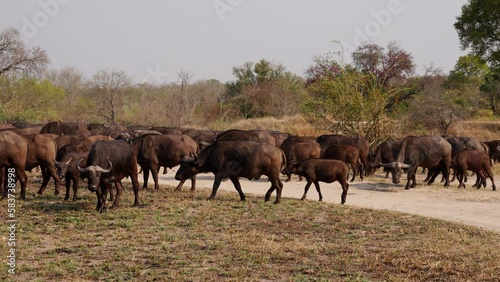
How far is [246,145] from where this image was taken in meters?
13.7

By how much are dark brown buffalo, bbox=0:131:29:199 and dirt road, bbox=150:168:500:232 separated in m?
5.22

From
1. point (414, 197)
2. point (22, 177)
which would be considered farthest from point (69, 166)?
point (414, 197)

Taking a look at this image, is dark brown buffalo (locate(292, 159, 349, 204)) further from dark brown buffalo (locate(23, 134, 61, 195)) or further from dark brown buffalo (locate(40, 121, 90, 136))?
dark brown buffalo (locate(40, 121, 90, 136))

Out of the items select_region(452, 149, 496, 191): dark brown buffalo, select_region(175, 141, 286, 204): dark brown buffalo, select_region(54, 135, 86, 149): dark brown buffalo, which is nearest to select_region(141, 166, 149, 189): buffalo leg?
select_region(54, 135, 86, 149): dark brown buffalo

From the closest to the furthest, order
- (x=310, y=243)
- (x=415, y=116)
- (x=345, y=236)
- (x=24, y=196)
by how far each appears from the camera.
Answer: (x=310, y=243) → (x=345, y=236) → (x=24, y=196) → (x=415, y=116)

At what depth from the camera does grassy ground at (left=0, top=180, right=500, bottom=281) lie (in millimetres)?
7551

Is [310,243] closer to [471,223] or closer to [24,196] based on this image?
[471,223]

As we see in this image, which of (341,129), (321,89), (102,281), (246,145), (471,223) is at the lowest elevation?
(102,281)

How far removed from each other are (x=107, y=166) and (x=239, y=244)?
423 cm

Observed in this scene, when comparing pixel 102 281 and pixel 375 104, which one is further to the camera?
pixel 375 104

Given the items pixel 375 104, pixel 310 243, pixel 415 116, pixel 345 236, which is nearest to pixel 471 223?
pixel 345 236

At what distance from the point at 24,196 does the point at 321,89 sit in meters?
17.0

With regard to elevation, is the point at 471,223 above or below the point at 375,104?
below

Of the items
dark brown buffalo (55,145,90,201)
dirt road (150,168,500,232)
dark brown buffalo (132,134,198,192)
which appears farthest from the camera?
dark brown buffalo (132,134,198,192)
